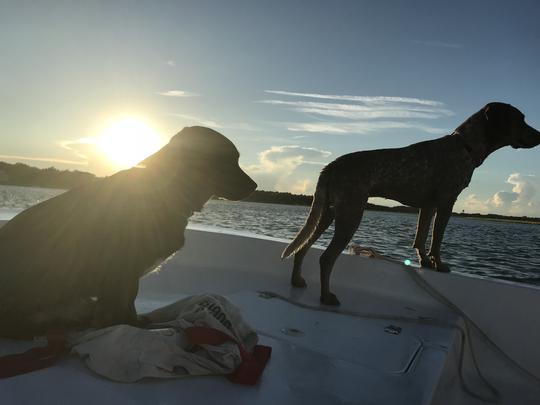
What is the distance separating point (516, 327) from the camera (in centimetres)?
285

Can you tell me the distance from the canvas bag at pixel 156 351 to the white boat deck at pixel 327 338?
42 mm

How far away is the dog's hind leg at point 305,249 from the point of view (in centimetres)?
360

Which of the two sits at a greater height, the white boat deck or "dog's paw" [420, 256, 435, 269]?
"dog's paw" [420, 256, 435, 269]

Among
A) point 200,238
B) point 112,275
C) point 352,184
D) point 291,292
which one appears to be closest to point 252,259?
point 200,238

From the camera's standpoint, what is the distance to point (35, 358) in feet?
5.30

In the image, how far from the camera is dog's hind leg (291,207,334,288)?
360cm

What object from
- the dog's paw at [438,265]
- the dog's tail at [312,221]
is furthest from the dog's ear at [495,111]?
A: the dog's tail at [312,221]

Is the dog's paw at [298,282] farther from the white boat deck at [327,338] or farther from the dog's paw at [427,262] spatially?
the dog's paw at [427,262]

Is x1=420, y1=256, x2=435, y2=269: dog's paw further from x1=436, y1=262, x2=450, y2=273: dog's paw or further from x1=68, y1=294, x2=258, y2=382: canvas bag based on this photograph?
x1=68, y1=294, x2=258, y2=382: canvas bag

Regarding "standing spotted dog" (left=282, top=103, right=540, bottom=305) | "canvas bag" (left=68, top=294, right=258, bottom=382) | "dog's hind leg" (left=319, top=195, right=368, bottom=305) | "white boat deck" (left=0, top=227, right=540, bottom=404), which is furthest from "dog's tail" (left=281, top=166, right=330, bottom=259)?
"canvas bag" (left=68, top=294, right=258, bottom=382)

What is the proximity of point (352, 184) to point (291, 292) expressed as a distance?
0.99 meters

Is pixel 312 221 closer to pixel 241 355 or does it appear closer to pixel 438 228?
pixel 438 228

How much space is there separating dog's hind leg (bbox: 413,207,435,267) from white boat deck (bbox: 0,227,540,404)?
32 centimetres

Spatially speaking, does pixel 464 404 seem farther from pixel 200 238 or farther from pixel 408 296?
pixel 200 238
